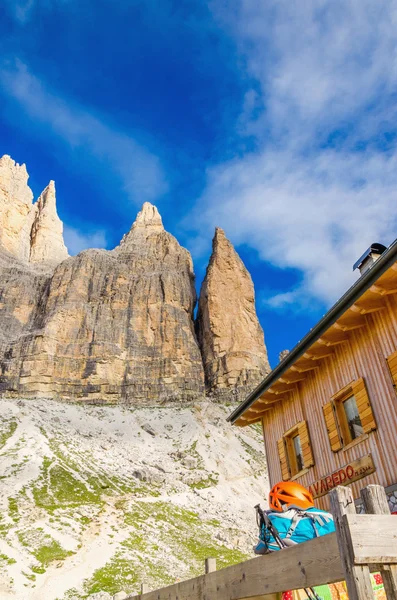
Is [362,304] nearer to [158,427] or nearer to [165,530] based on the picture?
[165,530]

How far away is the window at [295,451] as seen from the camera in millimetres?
12498

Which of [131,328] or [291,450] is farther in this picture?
[131,328]

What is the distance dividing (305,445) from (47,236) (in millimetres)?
136478

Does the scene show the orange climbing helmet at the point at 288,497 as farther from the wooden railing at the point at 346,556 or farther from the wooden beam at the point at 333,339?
the wooden beam at the point at 333,339

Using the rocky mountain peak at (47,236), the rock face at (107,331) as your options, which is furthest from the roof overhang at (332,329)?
the rocky mountain peak at (47,236)

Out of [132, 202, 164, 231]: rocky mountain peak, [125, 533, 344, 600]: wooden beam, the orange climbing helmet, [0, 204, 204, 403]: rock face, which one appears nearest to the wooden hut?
the orange climbing helmet

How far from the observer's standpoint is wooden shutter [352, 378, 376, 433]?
10.1 metres

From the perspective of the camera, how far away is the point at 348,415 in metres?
11.4

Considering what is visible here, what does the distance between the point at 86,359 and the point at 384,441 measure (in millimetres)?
75088

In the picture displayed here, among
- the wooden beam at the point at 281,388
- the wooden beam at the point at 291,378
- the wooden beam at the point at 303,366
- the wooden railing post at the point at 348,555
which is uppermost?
the wooden beam at the point at 281,388

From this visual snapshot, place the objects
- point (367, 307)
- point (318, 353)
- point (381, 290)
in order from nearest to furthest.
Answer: point (381, 290) → point (367, 307) → point (318, 353)

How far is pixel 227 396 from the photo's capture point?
76188 mm

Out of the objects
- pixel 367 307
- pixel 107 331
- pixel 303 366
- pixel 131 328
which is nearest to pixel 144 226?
pixel 131 328

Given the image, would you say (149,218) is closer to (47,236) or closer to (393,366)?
(47,236)
